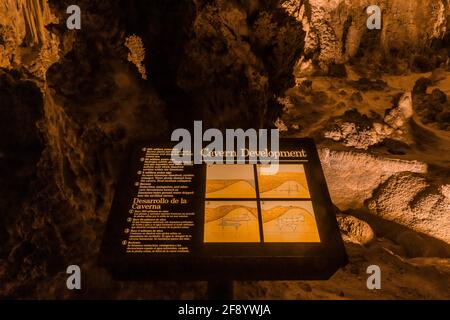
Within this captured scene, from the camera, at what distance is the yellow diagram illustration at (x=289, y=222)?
237 cm

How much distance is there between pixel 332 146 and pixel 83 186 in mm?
3046

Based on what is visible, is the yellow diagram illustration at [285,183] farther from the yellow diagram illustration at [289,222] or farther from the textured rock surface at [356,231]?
the textured rock surface at [356,231]

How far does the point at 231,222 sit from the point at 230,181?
35 cm

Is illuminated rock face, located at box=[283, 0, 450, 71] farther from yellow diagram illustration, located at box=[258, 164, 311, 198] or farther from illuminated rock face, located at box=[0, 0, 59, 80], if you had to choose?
illuminated rock face, located at box=[0, 0, 59, 80]

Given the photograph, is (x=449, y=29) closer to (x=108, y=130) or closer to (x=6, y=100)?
(x=108, y=130)

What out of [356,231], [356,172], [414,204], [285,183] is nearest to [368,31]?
[356,172]

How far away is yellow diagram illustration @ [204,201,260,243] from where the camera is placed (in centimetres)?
238

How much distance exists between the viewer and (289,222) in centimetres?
245

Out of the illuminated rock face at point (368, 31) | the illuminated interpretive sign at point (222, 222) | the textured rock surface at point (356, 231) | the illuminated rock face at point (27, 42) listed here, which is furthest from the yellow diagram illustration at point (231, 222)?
the illuminated rock face at point (27, 42)

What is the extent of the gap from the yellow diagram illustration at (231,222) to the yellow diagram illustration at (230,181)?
7 cm

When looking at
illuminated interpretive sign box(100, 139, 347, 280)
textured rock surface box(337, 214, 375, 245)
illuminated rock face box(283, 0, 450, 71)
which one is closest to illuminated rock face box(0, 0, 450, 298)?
textured rock surface box(337, 214, 375, 245)

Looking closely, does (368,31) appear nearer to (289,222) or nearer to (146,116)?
(146,116)

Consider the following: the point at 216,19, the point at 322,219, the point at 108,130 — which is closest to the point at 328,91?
the point at 216,19

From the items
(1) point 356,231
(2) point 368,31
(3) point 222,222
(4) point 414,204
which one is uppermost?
(2) point 368,31
